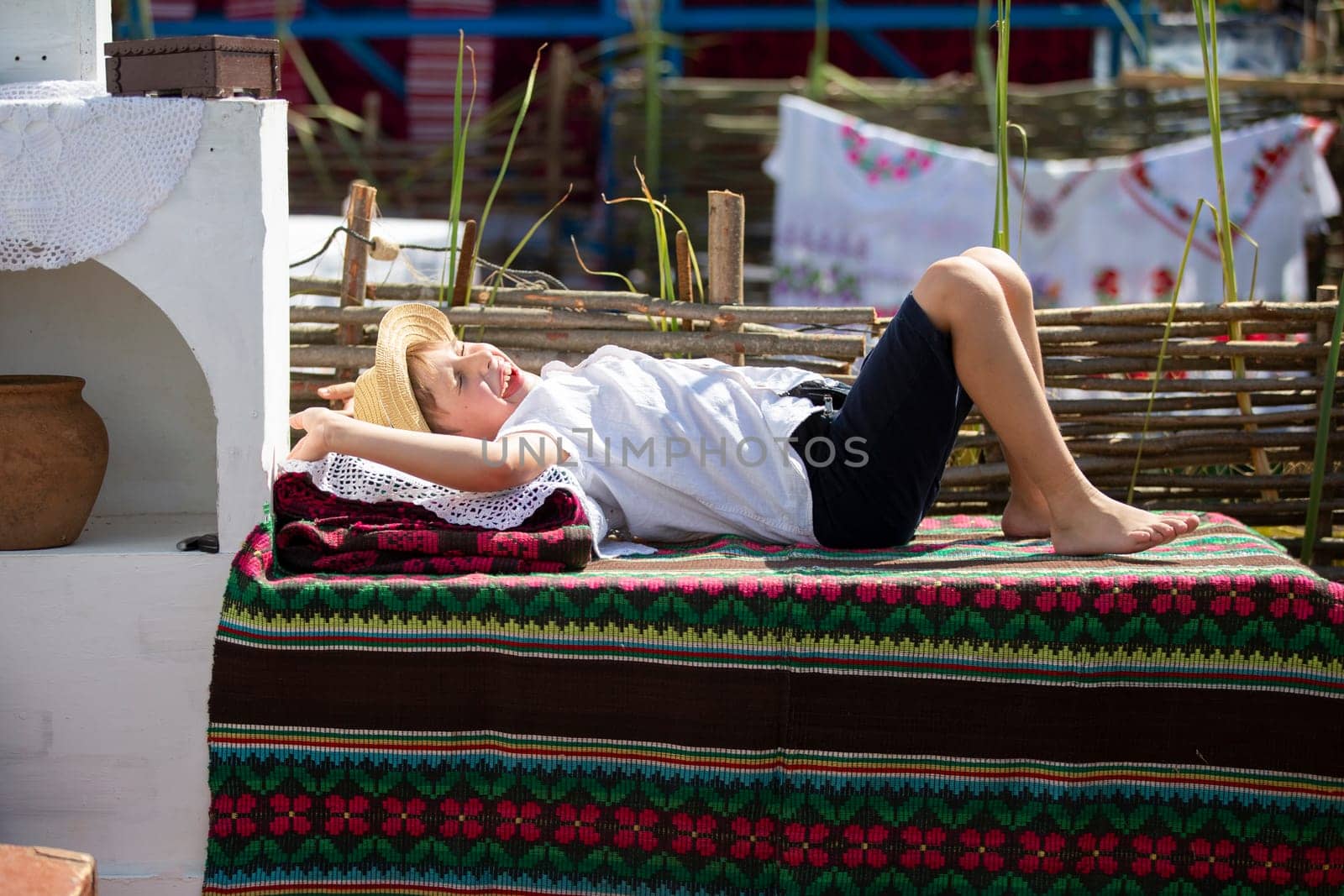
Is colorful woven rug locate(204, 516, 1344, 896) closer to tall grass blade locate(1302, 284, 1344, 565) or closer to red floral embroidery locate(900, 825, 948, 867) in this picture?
red floral embroidery locate(900, 825, 948, 867)

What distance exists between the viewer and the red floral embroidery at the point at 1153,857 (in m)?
2.45

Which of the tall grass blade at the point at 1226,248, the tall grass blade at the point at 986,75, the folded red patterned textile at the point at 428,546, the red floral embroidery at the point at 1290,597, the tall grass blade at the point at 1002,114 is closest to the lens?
the red floral embroidery at the point at 1290,597

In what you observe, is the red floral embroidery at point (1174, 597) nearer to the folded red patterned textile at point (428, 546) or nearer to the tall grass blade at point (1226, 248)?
the folded red patterned textile at point (428, 546)

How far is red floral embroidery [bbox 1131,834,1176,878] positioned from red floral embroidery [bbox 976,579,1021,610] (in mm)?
488

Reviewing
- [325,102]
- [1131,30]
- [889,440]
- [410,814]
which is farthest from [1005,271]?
[325,102]

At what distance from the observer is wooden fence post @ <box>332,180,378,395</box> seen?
3695 mm

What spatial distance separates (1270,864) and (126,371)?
9.23 feet

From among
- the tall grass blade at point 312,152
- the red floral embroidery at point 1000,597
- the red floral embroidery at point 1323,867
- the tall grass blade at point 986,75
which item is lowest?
the red floral embroidery at point 1323,867

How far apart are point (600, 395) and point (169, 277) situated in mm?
935

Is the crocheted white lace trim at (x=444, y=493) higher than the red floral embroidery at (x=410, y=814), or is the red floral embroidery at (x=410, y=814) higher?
the crocheted white lace trim at (x=444, y=493)

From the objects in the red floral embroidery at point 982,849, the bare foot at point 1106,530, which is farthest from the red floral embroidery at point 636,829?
the bare foot at point 1106,530

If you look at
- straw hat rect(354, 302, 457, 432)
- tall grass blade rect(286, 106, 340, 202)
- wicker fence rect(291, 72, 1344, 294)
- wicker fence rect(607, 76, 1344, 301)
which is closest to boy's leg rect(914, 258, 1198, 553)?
straw hat rect(354, 302, 457, 432)

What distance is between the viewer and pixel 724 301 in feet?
12.1

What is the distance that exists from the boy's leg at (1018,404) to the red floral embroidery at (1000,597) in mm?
344
